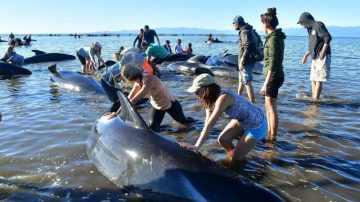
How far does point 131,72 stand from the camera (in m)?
7.33

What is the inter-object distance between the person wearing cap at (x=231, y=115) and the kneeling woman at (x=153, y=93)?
1709 millimetres

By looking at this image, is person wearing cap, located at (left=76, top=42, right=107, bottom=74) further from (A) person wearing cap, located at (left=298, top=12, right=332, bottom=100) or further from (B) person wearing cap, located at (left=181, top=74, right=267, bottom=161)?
(B) person wearing cap, located at (left=181, top=74, right=267, bottom=161)

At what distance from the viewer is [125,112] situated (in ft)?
21.2

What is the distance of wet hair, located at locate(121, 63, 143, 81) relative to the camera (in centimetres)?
730

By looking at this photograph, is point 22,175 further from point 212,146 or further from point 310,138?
point 310,138

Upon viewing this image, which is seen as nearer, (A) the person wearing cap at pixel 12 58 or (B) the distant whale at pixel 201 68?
(B) the distant whale at pixel 201 68

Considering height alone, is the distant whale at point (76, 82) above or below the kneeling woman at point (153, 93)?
below

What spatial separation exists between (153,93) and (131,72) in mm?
939

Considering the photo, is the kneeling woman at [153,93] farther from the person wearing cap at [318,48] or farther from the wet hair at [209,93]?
the person wearing cap at [318,48]

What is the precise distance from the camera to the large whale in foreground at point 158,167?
471 cm

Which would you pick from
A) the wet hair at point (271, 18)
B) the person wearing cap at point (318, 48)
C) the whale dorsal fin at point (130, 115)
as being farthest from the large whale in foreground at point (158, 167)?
the person wearing cap at point (318, 48)

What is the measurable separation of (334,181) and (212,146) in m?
2.34

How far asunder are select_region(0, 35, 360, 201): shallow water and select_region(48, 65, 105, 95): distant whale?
1.78 ft

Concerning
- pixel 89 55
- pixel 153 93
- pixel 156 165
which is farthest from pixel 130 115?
pixel 89 55
